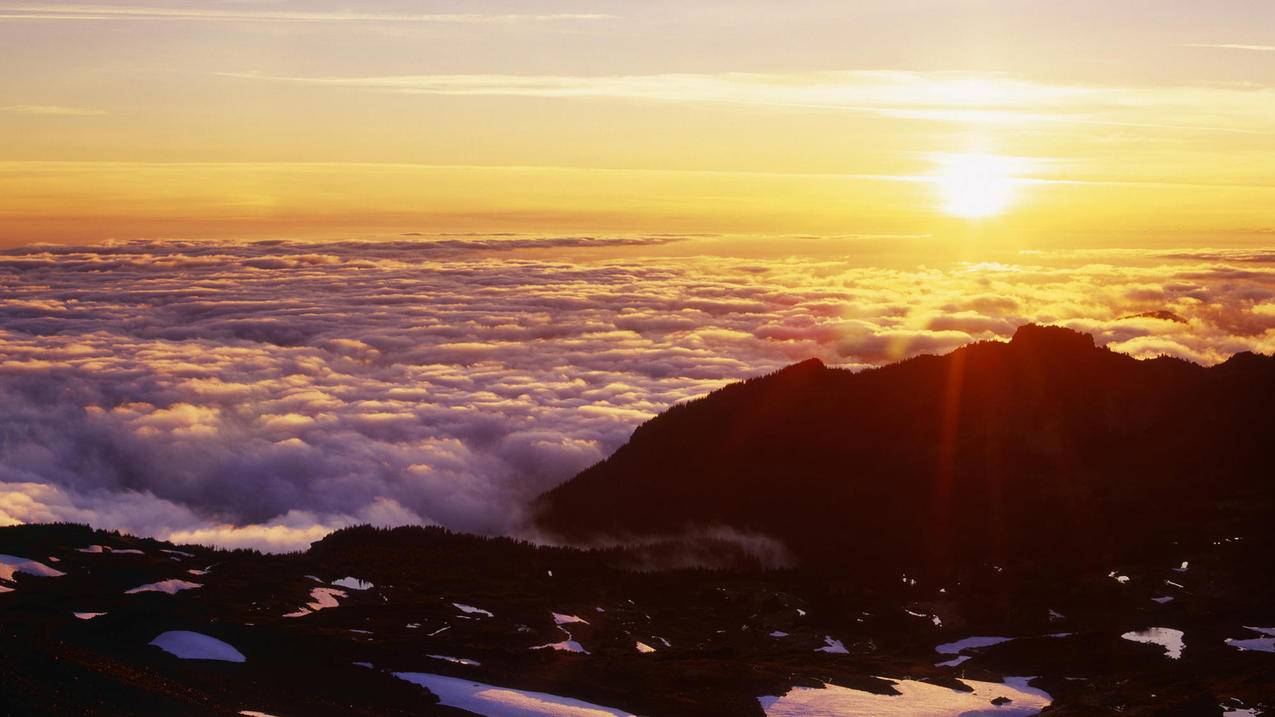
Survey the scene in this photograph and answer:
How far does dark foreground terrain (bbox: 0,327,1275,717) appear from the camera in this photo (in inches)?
3009

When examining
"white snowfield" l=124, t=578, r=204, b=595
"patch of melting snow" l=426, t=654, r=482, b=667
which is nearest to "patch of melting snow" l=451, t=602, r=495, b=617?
"white snowfield" l=124, t=578, r=204, b=595

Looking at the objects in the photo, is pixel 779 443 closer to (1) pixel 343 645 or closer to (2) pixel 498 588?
(2) pixel 498 588

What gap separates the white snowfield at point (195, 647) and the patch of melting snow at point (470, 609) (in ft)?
108

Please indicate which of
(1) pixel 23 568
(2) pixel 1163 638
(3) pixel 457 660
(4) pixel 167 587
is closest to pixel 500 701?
→ (3) pixel 457 660

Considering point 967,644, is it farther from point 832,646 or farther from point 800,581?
point 800,581

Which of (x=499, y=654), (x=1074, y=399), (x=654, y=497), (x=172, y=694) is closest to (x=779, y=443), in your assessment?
(x=654, y=497)

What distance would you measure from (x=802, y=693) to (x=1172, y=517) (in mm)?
64723

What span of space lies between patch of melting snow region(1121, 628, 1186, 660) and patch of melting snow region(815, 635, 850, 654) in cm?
2241

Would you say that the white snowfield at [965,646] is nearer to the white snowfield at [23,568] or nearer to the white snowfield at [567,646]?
the white snowfield at [567,646]

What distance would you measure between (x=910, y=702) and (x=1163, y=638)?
31.2 m

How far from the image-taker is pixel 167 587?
106 m

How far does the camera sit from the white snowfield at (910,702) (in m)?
76.5

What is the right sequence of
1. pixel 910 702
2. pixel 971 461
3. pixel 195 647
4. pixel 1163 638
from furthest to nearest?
pixel 971 461, pixel 1163 638, pixel 910 702, pixel 195 647

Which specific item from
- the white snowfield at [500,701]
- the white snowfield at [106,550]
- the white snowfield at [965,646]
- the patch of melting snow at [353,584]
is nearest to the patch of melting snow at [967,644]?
the white snowfield at [965,646]
